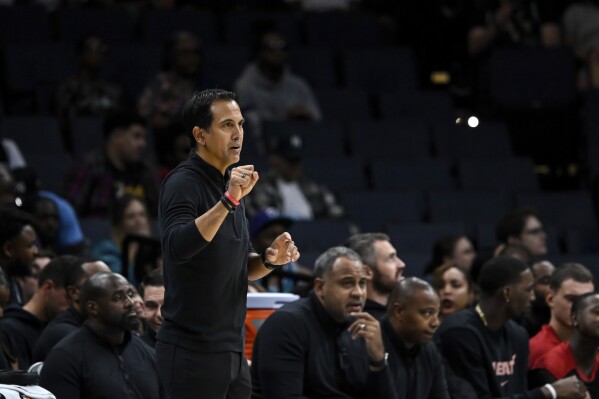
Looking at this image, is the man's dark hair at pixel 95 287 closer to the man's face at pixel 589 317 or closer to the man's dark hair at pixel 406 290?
the man's dark hair at pixel 406 290

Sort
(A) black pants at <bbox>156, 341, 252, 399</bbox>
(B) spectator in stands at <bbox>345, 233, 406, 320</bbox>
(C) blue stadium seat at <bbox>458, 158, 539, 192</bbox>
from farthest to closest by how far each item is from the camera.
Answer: (C) blue stadium seat at <bbox>458, 158, 539, 192</bbox> → (B) spectator in stands at <bbox>345, 233, 406, 320</bbox> → (A) black pants at <bbox>156, 341, 252, 399</bbox>

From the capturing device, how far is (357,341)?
18.1ft

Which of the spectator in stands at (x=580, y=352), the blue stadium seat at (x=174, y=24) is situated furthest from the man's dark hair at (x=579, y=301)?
the blue stadium seat at (x=174, y=24)

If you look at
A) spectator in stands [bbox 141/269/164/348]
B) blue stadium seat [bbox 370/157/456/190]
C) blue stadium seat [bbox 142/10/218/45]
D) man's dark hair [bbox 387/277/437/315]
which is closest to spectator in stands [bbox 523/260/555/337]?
man's dark hair [bbox 387/277/437/315]

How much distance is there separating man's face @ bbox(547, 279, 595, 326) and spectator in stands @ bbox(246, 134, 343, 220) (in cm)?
243

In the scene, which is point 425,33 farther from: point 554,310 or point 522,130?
point 554,310

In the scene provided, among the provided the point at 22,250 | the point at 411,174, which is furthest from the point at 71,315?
the point at 411,174

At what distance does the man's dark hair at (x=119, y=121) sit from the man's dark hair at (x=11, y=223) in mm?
1726

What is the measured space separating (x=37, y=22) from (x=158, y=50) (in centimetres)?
101

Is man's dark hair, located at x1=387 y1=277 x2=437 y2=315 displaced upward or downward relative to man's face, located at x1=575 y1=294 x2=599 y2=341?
upward

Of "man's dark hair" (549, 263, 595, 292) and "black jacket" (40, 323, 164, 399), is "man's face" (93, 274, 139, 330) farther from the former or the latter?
"man's dark hair" (549, 263, 595, 292)

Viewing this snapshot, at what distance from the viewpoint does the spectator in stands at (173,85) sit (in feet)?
30.2

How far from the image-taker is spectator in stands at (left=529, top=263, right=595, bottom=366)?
6.45 metres

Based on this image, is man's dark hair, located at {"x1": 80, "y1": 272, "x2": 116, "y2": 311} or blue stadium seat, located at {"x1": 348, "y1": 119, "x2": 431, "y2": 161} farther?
blue stadium seat, located at {"x1": 348, "y1": 119, "x2": 431, "y2": 161}
